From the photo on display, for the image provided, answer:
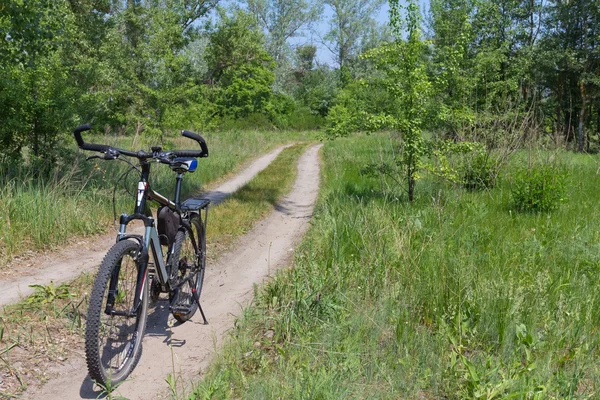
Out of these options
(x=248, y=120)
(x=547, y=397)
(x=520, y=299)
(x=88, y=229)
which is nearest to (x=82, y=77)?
(x=88, y=229)

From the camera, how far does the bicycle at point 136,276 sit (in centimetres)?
341

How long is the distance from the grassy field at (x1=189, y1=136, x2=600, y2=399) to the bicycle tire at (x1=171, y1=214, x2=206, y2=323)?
529mm

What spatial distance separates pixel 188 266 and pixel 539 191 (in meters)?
6.25

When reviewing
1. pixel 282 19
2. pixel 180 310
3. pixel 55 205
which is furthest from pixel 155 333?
pixel 282 19

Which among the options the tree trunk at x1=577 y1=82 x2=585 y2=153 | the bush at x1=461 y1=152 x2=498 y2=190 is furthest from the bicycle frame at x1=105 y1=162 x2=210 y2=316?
the tree trunk at x1=577 y1=82 x2=585 y2=153

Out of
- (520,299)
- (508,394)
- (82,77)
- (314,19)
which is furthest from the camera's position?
(314,19)

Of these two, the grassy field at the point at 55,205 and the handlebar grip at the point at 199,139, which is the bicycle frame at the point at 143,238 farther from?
the grassy field at the point at 55,205

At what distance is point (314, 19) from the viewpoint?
6431cm

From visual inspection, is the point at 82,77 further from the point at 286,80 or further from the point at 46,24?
the point at 286,80

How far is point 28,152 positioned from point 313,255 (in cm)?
655

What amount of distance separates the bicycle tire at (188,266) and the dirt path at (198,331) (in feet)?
0.63

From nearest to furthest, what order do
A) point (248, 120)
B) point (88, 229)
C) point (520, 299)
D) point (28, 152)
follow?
1. point (520, 299)
2. point (88, 229)
3. point (28, 152)
4. point (248, 120)

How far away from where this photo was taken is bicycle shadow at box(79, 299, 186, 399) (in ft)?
11.8

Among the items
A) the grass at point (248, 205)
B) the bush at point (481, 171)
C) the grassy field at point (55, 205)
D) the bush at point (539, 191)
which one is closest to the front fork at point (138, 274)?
the grassy field at point (55, 205)
